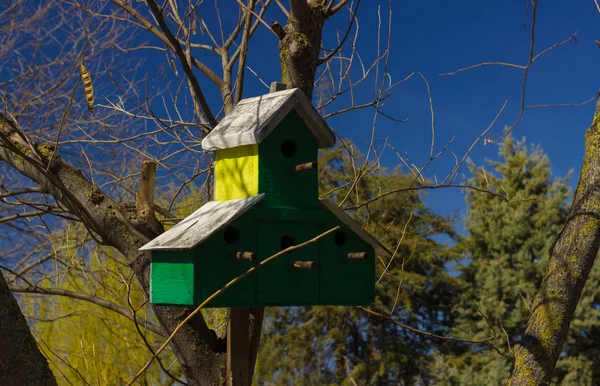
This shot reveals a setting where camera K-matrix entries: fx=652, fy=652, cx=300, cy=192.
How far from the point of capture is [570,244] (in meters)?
3.30

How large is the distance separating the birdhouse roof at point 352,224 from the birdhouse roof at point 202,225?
12.3 inches

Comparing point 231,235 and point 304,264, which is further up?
point 231,235

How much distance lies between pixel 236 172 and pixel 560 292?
1.79 metres

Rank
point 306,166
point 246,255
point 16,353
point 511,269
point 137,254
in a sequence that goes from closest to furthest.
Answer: point 16,353 → point 246,255 → point 306,166 → point 137,254 → point 511,269

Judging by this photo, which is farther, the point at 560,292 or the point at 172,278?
the point at 560,292

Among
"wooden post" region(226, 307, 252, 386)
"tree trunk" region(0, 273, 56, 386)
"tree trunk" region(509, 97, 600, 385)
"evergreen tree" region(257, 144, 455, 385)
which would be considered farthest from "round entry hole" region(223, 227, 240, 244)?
"evergreen tree" region(257, 144, 455, 385)

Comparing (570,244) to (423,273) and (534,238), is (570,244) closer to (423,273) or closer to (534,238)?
(534,238)

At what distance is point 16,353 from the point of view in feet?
7.09

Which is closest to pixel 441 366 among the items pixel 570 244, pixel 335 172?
pixel 335 172

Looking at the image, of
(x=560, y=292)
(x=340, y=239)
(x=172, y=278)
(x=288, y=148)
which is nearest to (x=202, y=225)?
(x=172, y=278)

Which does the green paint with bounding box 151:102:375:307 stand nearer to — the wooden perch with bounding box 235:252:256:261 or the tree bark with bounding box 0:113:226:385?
the wooden perch with bounding box 235:252:256:261

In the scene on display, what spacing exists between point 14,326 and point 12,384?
188 millimetres

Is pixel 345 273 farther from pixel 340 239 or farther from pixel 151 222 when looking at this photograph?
pixel 151 222

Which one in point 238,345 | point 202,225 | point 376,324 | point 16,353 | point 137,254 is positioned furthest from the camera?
point 376,324
